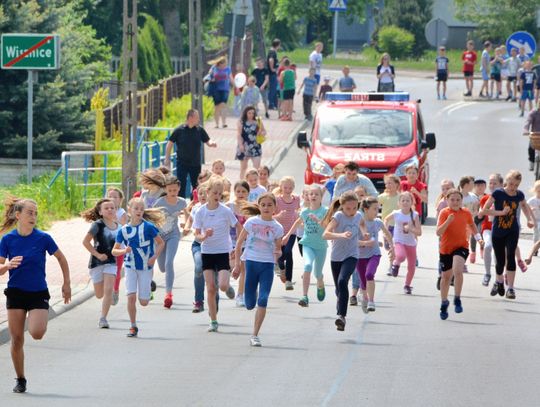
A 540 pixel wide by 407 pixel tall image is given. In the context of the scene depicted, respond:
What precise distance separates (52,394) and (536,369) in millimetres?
4333

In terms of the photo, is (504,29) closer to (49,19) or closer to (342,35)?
(342,35)

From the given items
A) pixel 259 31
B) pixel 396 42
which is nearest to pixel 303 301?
pixel 259 31

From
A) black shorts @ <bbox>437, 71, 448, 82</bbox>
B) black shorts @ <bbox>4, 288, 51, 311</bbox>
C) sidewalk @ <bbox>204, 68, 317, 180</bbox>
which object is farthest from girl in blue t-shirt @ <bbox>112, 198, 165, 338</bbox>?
black shorts @ <bbox>437, 71, 448, 82</bbox>

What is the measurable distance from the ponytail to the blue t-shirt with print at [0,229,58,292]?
92 millimetres

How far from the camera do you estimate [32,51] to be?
2428 cm

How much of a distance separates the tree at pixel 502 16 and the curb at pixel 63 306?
6087 cm

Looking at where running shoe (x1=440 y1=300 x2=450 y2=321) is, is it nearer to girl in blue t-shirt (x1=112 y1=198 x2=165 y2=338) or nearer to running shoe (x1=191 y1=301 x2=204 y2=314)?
running shoe (x1=191 y1=301 x2=204 y2=314)

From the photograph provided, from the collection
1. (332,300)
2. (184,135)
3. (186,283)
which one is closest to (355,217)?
(332,300)

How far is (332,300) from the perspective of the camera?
1875cm

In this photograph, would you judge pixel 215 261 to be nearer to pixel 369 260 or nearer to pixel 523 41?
pixel 369 260

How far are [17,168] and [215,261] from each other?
1801cm

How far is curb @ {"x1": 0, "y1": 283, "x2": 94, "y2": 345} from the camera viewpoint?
15117mm

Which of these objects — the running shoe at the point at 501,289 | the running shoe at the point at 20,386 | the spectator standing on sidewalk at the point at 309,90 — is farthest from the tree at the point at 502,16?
the running shoe at the point at 20,386

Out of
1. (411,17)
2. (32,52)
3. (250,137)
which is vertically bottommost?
(250,137)
